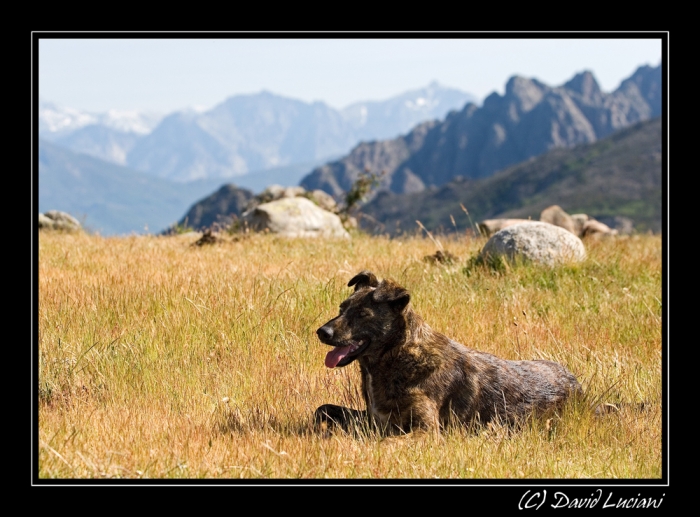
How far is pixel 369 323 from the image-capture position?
5.31 metres

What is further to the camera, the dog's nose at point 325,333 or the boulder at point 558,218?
the boulder at point 558,218

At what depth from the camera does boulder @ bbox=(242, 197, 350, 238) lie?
19.8m

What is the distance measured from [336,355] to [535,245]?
25.2ft

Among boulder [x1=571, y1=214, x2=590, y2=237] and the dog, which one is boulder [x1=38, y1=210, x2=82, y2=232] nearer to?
boulder [x1=571, y1=214, x2=590, y2=237]

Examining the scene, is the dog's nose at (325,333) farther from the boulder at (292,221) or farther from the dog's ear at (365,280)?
the boulder at (292,221)

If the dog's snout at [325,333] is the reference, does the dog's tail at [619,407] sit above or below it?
below

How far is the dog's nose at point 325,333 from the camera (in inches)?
201

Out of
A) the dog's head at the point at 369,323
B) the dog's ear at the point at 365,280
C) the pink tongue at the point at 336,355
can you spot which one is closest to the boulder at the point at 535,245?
the dog's ear at the point at 365,280

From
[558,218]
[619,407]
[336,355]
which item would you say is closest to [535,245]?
[619,407]
